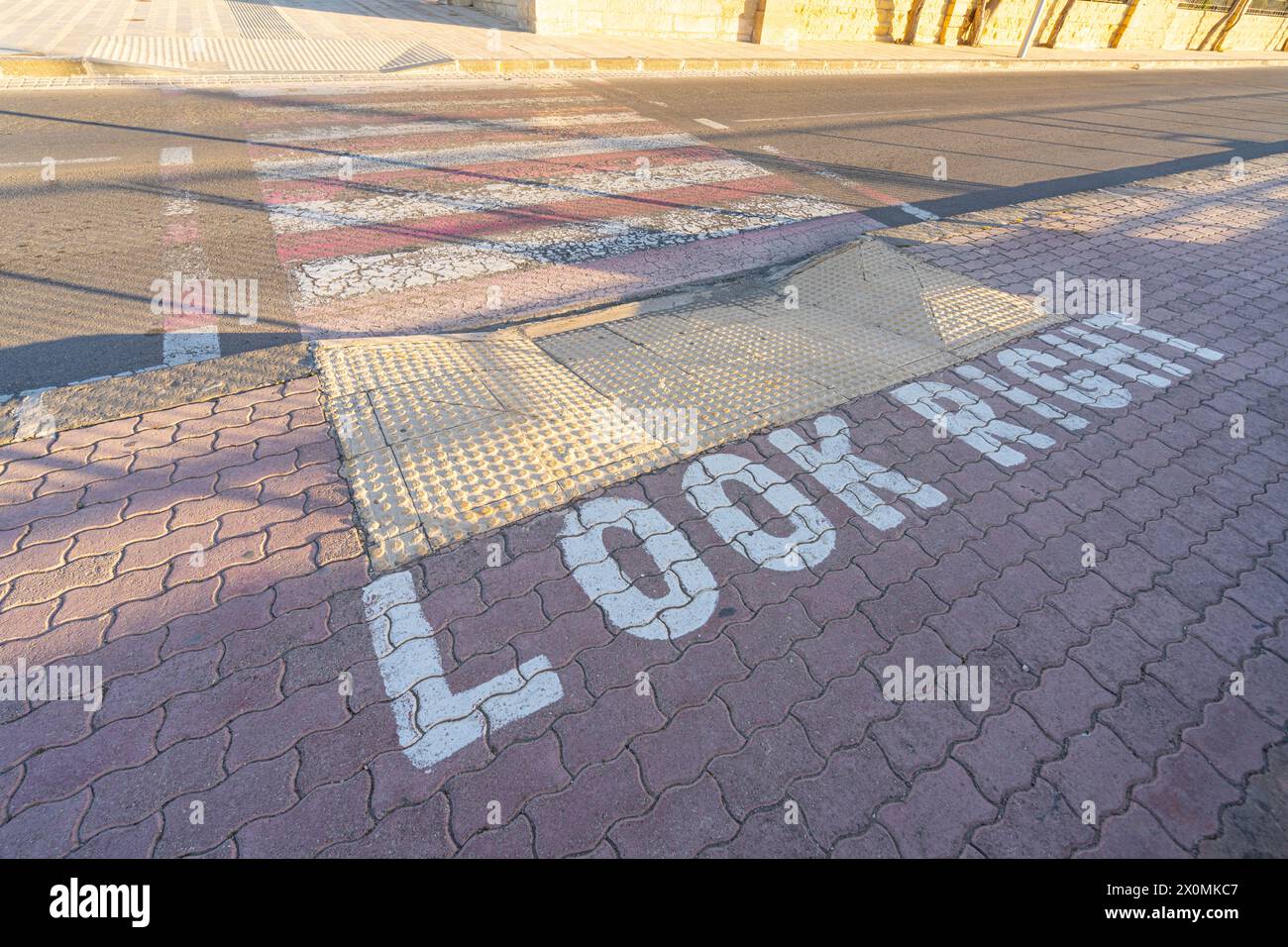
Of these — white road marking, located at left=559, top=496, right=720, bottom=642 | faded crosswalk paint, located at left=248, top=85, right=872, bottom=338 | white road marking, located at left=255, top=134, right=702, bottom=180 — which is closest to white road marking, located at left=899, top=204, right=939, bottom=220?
faded crosswalk paint, located at left=248, top=85, right=872, bottom=338

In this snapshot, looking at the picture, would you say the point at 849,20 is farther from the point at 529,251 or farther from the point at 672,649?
the point at 672,649

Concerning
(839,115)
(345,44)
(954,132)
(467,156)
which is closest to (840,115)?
(839,115)

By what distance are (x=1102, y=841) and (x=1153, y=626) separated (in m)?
1.23

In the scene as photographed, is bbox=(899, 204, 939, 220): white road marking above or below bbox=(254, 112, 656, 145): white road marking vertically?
below

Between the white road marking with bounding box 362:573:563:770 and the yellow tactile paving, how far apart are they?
1.12 ft

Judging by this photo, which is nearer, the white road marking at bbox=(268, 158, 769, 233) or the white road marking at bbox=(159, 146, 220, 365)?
the white road marking at bbox=(159, 146, 220, 365)

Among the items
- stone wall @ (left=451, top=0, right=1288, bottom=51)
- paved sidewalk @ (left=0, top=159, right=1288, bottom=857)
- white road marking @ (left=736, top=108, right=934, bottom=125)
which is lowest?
paved sidewalk @ (left=0, top=159, right=1288, bottom=857)

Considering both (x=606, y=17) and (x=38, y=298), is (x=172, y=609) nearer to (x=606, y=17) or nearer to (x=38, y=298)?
(x=38, y=298)

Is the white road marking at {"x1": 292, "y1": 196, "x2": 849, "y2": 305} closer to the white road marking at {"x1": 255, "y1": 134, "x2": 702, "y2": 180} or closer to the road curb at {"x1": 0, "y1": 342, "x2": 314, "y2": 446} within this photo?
the road curb at {"x1": 0, "y1": 342, "x2": 314, "y2": 446}

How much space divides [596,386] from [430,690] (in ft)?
6.97

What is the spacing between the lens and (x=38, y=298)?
4.41 metres

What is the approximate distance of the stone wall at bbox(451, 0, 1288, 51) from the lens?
51.5ft

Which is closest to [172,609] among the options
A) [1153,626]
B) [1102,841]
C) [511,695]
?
[511,695]

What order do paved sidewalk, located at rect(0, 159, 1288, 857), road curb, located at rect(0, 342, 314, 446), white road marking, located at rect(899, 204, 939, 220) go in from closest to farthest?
paved sidewalk, located at rect(0, 159, 1288, 857), road curb, located at rect(0, 342, 314, 446), white road marking, located at rect(899, 204, 939, 220)
